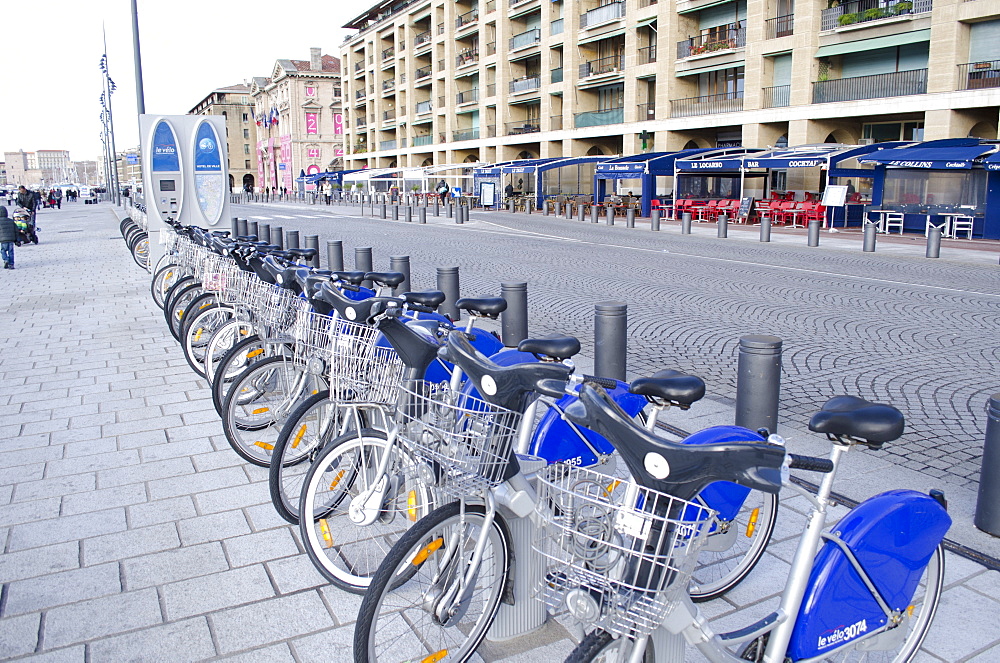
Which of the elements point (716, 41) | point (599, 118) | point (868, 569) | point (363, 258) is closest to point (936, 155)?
point (716, 41)

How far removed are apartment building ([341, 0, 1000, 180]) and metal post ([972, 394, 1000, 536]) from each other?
26.1 metres

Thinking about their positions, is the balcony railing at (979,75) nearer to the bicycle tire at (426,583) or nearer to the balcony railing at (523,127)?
the balcony railing at (523,127)

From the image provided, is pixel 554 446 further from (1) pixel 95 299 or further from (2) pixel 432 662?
(1) pixel 95 299

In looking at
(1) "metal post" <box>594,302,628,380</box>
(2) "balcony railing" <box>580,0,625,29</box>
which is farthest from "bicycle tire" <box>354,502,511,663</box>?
(2) "balcony railing" <box>580,0,625,29</box>

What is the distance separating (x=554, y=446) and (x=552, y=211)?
3581cm

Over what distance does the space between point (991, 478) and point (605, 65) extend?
42834 millimetres

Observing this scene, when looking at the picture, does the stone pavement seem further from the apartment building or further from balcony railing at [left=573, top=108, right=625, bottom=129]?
balcony railing at [left=573, top=108, right=625, bottom=129]

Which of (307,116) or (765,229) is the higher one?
(307,116)

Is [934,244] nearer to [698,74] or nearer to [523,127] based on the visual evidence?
[698,74]

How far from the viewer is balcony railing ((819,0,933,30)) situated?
28172 mm

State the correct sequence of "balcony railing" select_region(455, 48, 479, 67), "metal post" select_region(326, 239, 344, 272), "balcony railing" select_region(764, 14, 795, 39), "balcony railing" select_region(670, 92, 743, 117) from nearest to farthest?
"metal post" select_region(326, 239, 344, 272)
"balcony railing" select_region(764, 14, 795, 39)
"balcony railing" select_region(670, 92, 743, 117)
"balcony railing" select_region(455, 48, 479, 67)

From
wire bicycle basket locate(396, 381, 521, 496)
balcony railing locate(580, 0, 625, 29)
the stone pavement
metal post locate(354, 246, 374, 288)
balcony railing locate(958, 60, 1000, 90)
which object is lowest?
the stone pavement

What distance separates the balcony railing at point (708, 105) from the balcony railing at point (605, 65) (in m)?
5.81

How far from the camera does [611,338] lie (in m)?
6.20
